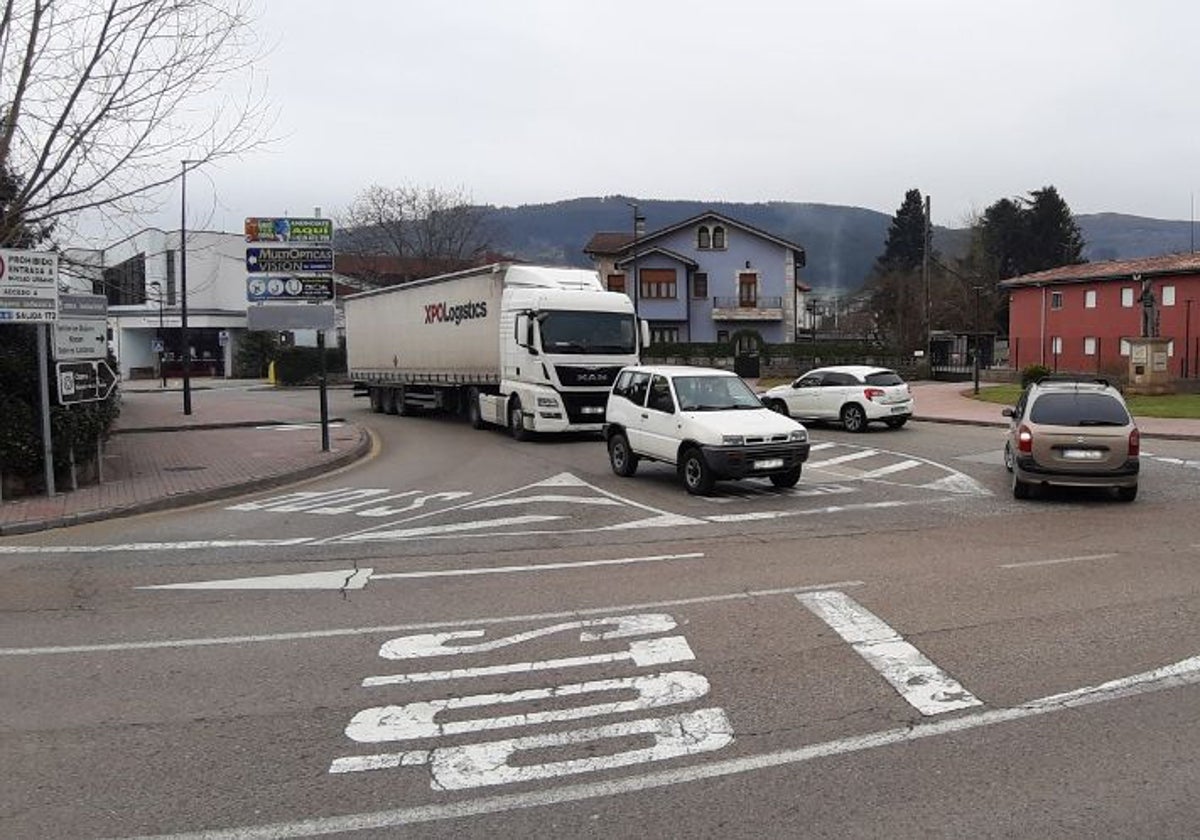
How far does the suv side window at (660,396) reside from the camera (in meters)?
14.3

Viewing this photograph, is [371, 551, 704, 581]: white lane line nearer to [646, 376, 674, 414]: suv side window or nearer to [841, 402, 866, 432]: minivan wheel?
[646, 376, 674, 414]: suv side window

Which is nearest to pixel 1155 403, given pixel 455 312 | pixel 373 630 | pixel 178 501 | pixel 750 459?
pixel 455 312

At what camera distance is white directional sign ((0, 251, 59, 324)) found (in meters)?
12.3

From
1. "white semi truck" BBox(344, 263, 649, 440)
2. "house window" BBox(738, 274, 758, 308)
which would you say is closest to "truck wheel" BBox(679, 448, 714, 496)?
"white semi truck" BBox(344, 263, 649, 440)

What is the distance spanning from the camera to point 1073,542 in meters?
9.97

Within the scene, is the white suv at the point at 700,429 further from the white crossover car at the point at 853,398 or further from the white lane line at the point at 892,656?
the white crossover car at the point at 853,398

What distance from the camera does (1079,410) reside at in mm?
12828

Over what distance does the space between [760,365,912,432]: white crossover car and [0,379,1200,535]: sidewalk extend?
12.1 feet

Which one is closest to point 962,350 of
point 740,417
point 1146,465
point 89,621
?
point 1146,465

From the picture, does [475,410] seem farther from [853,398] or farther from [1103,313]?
[1103,313]

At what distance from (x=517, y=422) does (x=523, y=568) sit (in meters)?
13.0

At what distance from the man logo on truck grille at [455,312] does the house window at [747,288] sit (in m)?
44.9

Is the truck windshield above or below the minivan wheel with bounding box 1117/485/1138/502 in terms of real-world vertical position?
above

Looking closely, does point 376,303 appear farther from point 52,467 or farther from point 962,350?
point 962,350
